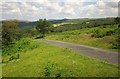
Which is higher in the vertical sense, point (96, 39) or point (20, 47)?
point (96, 39)

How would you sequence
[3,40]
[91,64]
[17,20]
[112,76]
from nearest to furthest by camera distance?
[112,76] < [91,64] < [3,40] < [17,20]

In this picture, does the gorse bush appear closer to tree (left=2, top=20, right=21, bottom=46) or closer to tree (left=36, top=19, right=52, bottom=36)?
tree (left=2, top=20, right=21, bottom=46)

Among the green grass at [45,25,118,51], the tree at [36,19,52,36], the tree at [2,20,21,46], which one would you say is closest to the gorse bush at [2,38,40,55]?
the green grass at [45,25,118,51]

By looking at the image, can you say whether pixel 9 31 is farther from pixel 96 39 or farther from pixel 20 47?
pixel 96 39

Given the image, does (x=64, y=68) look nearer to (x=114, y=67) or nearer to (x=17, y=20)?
(x=114, y=67)

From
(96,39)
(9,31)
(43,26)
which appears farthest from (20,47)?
(43,26)

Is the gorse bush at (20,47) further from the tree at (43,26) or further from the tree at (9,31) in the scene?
the tree at (43,26)

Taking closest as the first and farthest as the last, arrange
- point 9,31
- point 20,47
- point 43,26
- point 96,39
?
point 96,39
point 20,47
point 9,31
point 43,26

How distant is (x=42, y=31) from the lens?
137625 millimetres

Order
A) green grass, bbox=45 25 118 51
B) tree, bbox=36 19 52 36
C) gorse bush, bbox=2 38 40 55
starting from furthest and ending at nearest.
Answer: tree, bbox=36 19 52 36 → gorse bush, bbox=2 38 40 55 → green grass, bbox=45 25 118 51

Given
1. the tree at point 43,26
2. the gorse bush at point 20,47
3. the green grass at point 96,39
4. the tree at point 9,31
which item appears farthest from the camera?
the tree at point 43,26

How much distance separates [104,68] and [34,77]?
5.68 metres

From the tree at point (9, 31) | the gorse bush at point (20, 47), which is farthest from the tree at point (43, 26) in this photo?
the gorse bush at point (20, 47)

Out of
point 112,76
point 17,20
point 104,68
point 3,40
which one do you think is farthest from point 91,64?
point 17,20
